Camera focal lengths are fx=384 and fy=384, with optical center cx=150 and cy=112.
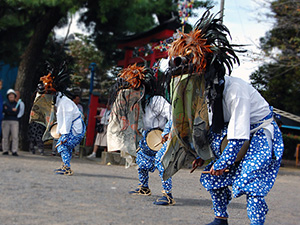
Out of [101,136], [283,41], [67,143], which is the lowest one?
[67,143]

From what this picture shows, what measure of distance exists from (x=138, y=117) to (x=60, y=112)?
2.01 metres

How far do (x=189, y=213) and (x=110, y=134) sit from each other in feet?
6.82

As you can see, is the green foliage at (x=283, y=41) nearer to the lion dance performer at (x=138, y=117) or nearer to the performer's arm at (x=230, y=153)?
the lion dance performer at (x=138, y=117)

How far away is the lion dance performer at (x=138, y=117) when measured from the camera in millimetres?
5656

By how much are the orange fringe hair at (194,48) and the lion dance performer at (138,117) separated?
2005 millimetres

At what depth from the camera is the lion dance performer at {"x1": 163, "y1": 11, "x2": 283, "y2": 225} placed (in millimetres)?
3301

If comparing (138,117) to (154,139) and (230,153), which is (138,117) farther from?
(230,153)

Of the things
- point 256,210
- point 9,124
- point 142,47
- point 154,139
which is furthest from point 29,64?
point 256,210

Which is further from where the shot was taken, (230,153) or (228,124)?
(228,124)

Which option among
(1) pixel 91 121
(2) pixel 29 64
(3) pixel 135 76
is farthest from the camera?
(1) pixel 91 121

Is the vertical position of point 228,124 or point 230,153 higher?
point 228,124

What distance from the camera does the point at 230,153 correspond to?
3328mm

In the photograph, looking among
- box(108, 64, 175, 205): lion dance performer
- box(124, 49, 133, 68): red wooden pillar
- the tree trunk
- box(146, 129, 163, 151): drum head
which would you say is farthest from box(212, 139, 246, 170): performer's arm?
box(124, 49, 133, 68): red wooden pillar

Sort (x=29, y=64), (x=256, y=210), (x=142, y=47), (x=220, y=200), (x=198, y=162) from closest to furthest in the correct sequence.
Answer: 1. (x=256, y=210)
2. (x=220, y=200)
3. (x=198, y=162)
4. (x=29, y=64)
5. (x=142, y=47)
